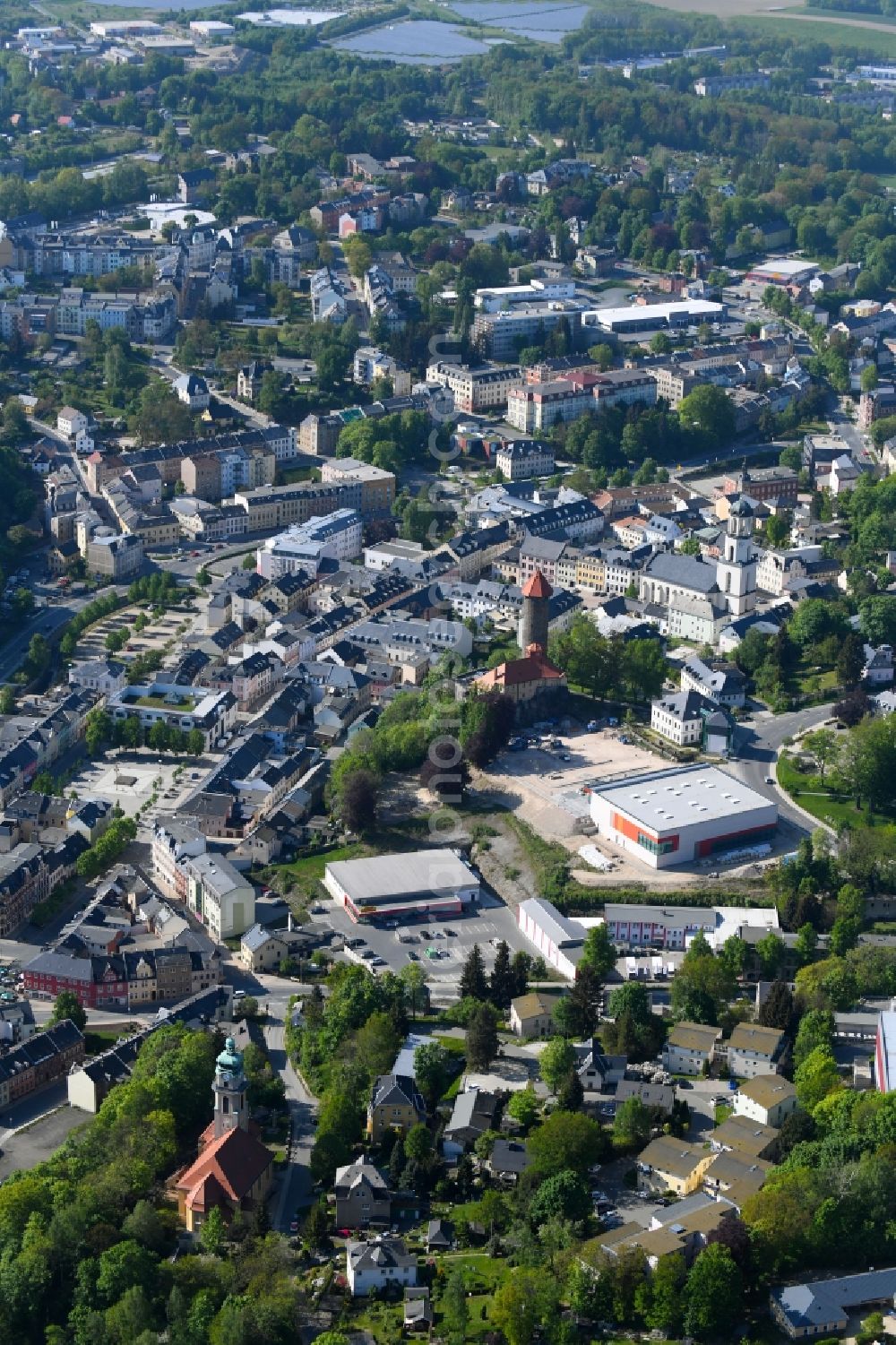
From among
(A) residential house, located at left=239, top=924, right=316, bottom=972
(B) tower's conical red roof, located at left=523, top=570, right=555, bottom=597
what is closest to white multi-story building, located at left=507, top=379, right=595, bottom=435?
(B) tower's conical red roof, located at left=523, top=570, right=555, bottom=597

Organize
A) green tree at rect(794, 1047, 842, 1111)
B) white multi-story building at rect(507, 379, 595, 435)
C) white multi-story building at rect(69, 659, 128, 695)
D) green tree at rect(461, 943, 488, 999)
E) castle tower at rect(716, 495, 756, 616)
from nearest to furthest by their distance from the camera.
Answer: green tree at rect(794, 1047, 842, 1111) → green tree at rect(461, 943, 488, 999) → white multi-story building at rect(69, 659, 128, 695) → castle tower at rect(716, 495, 756, 616) → white multi-story building at rect(507, 379, 595, 435)

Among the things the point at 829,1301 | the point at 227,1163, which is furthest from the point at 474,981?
the point at 829,1301

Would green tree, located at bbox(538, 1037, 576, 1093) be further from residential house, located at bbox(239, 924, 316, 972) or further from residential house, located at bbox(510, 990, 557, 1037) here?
residential house, located at bbox(239, 924, 316, 972)

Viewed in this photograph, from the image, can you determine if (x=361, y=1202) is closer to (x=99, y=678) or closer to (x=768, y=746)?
(x=768, y=746)

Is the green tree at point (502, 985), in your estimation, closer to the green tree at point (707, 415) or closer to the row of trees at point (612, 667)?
the row of trees at point (612, 667)

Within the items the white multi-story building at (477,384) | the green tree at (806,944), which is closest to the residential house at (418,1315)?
the green tree at (806,944)
